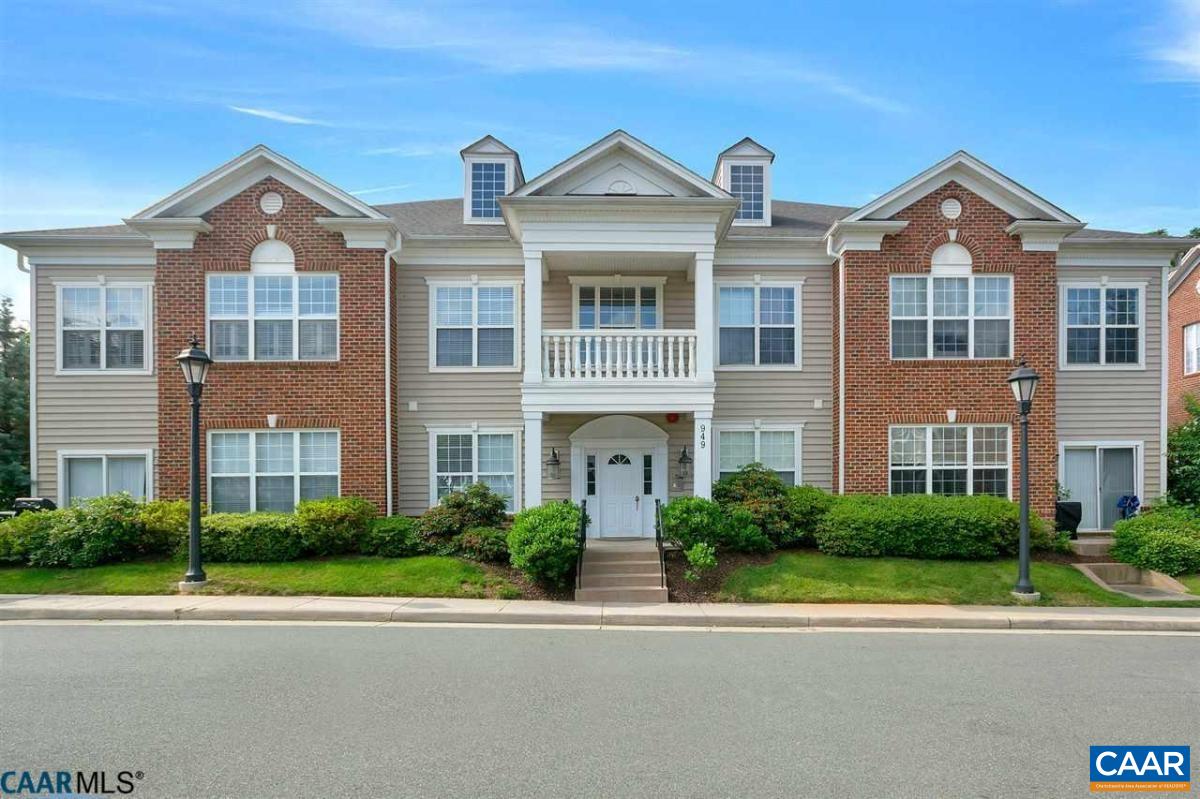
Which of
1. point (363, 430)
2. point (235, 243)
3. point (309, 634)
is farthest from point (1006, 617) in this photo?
point (235, 243)

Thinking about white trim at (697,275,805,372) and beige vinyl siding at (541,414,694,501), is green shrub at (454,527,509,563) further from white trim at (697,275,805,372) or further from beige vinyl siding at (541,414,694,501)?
white trim at (697,275,805,372)

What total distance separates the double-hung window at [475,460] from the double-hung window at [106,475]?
6.22 m

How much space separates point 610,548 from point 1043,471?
9258 millimetres

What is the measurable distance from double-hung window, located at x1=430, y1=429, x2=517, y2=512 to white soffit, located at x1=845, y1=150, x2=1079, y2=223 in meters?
8.84

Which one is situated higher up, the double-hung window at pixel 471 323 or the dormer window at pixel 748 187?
the dormer window at pixel 748 187

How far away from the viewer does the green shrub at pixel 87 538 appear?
41.3ft

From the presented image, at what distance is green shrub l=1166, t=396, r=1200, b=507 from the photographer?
53.1ft

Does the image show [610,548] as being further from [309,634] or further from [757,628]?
[309,634]

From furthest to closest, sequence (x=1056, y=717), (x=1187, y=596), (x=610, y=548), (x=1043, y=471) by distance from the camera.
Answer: (x=1043, y=471)
(x=610, y=548)
(x=1187, y=596)
(x=1056, y=717)

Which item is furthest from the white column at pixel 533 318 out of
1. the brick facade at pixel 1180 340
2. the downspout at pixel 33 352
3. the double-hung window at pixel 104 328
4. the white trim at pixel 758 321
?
the brick facade at pixel 1180 340

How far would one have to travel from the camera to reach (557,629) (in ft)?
32.5

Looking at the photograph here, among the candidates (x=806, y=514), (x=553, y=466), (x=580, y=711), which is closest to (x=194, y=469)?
(x=553, y=466)

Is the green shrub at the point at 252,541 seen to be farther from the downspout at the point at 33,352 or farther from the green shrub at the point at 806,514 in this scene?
the green shrub at the point at 806,514

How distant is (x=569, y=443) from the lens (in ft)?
51.2
